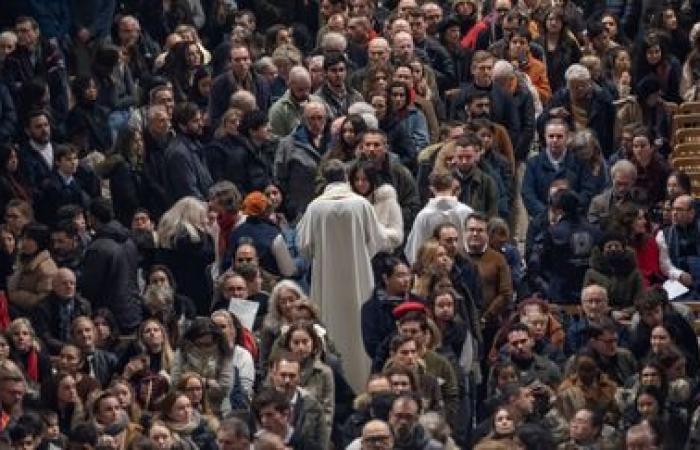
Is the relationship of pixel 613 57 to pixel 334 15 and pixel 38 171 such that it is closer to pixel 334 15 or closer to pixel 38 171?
pixel 334 15

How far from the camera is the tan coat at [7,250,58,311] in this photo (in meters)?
31.8

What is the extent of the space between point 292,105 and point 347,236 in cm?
399

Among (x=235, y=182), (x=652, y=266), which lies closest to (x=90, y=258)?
(x=235, y=182)

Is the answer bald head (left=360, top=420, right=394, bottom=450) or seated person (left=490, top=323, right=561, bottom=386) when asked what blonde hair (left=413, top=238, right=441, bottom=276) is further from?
bald head (left=360, top=420, right=394, bottom=450)

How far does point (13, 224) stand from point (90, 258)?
975 millimetres

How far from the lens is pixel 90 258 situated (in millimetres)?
32156

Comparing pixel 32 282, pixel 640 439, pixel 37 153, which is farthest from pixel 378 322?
pixel 37 153

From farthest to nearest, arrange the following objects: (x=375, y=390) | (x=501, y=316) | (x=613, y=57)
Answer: (x=613, y=57) → (x=501, y=316) → (x=375, y=390)

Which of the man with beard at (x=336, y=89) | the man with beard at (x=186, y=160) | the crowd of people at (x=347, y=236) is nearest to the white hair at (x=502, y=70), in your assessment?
the crowd of people at (x=347, y=236)

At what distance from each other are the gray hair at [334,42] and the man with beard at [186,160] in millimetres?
3156

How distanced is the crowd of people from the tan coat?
0.02 meters

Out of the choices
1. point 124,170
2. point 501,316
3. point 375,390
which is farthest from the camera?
point 124,170

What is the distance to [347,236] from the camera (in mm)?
31766

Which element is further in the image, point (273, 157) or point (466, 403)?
point (273, 157)
